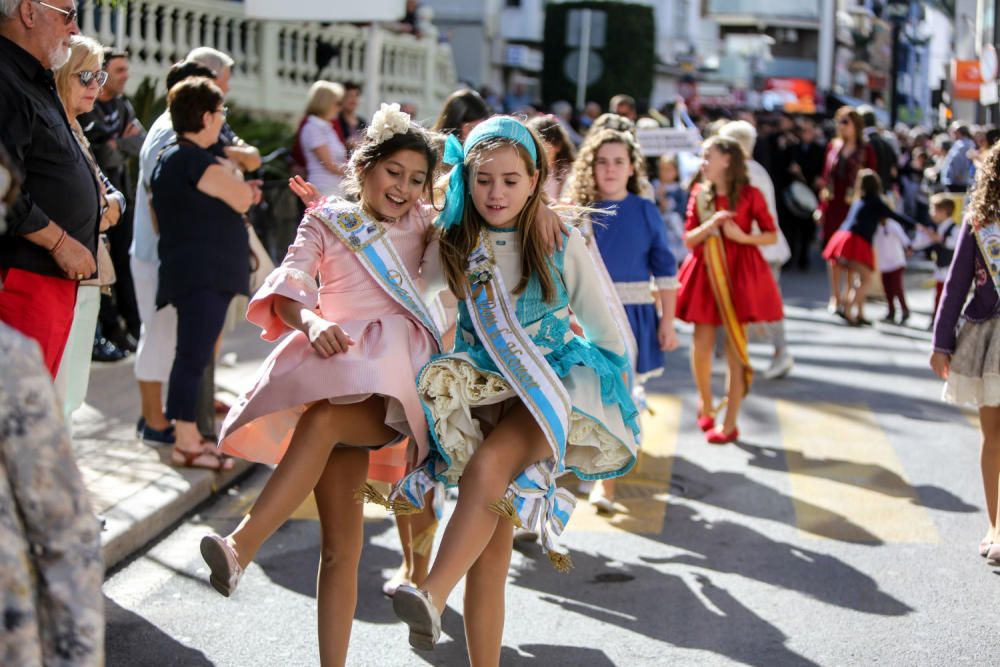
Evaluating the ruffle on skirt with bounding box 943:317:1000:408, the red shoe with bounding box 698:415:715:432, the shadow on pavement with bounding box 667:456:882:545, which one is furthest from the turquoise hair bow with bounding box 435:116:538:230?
the red shoe with bounding box 698:415:715:432

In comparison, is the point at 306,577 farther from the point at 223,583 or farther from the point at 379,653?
the point at 223,583

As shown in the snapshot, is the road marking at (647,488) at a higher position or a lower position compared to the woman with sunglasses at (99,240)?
lower

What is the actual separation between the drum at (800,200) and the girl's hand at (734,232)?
1142 centimetres

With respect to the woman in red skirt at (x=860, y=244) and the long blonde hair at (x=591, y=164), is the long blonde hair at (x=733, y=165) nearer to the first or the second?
the long blonde hair at (x=591, y=164)

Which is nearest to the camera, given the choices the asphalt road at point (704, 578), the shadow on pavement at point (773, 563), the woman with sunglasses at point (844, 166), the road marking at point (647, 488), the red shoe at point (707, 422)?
A: the asphalt road at point (704, 578)

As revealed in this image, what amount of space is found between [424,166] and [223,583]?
1493 millimetres

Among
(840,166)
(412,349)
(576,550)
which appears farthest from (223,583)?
(840,166)

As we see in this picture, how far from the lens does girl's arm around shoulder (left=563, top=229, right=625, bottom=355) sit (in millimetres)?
4328

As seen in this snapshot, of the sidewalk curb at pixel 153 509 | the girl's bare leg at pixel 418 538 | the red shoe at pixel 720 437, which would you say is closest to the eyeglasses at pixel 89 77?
the sidewalk curb at pixel 153 509

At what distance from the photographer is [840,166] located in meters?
16.2

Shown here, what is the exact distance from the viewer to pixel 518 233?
4320 mm

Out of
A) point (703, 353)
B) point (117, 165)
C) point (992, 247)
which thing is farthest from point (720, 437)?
point (117, 165)

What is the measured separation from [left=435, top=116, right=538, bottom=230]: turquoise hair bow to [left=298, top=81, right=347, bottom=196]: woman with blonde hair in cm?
668

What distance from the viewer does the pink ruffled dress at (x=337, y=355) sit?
4094 mm
